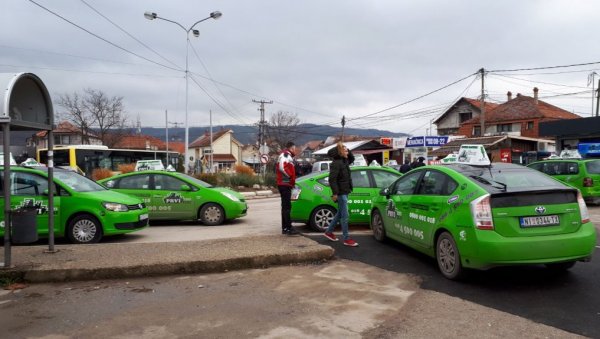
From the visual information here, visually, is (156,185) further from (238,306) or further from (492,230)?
(492,230)

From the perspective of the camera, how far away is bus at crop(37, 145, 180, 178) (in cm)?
2659

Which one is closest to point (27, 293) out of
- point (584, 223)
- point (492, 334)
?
point (492, 334)

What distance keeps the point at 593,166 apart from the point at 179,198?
42.0 ft

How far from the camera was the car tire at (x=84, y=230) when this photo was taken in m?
8.90

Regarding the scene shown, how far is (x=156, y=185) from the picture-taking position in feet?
39.0

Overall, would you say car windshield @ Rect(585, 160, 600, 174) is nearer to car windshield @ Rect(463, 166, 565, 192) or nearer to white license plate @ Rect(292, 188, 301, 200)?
white license plate @ Rect(292, 188, 301, 200)

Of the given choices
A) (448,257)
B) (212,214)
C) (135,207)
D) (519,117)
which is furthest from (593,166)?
(519,117)

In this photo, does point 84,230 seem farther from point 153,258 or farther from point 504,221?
point 504,221

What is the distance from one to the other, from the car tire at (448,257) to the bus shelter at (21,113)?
5724 mm

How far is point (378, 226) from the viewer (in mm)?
8375

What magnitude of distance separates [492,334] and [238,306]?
2530 millimetres

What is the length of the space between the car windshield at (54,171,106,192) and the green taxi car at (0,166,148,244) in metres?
0.02

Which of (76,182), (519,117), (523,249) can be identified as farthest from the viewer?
(519,117)

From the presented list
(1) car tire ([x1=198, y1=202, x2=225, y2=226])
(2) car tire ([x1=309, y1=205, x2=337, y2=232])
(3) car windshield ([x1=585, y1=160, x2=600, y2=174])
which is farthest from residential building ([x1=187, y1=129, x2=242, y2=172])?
(2) car tire ([x1=309, y1=205, x2=337, y2=232])
